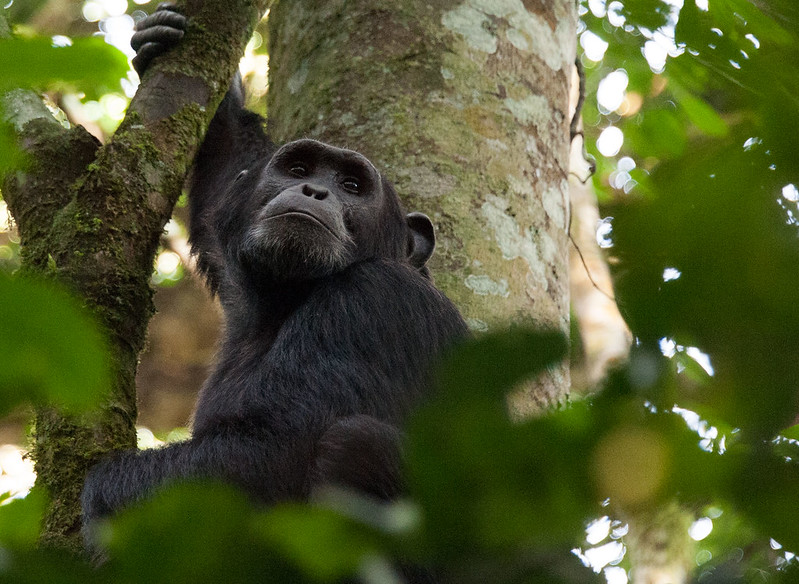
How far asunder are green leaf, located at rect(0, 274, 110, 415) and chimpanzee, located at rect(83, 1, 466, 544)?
1.91m

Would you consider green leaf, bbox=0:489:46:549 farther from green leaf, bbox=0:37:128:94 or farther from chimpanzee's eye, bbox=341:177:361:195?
chimpanzee's eye, bbox=341:177:361:195

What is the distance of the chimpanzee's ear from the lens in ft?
13.5

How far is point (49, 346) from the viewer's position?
0.83m

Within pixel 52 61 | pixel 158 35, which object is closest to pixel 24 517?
pixel 52 61

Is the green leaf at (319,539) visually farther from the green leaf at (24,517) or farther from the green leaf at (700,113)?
the green leaf at (700,113)

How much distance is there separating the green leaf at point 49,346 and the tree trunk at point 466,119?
3028 mm

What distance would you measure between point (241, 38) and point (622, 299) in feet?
12.1

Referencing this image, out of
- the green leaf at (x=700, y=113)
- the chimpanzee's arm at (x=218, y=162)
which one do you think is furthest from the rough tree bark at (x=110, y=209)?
the green leaf at (x=700, y=113)

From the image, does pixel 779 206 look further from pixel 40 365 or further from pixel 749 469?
pixel 40 365

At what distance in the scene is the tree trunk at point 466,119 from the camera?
161 inches

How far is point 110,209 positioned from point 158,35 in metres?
1.12

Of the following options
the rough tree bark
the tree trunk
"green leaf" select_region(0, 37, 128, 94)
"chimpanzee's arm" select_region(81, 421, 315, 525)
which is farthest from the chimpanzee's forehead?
"green leaf" select_region(0, 37, 128, 94)

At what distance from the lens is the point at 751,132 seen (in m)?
0.83

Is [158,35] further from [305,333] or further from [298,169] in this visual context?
[305,333]
